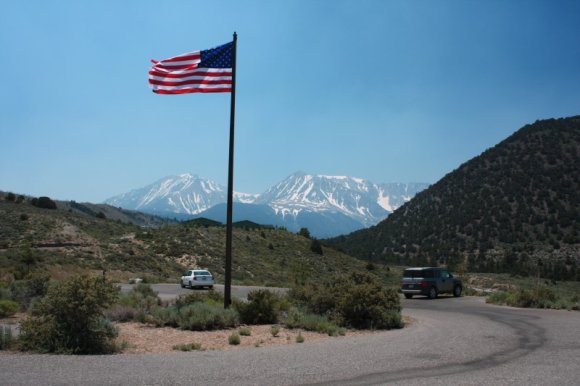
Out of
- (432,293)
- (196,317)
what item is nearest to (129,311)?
(196,317)

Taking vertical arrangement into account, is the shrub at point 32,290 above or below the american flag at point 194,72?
below

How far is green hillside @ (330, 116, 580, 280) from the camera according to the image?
63062 millimetres

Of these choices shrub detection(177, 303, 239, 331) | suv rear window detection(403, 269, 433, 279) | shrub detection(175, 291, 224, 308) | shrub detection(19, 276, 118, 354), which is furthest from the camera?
suv rear window detection(403, 269, 433, 279)

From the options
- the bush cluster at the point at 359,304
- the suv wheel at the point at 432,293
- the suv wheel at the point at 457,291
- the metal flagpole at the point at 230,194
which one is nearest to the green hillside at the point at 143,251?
the suv wheel at the point at 432,293

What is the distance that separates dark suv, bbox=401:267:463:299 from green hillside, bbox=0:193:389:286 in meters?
9.75

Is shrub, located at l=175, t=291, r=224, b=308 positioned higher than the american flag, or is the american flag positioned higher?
the american flag

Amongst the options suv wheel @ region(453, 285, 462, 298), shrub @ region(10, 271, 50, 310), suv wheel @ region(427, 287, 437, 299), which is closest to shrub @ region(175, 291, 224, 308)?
shrub @ region(10, 271, 50, 310)

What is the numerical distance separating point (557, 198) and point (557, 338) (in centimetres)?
6265

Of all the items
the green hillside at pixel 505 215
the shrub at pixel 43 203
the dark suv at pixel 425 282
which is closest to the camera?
the dark suv at pixel 425 282

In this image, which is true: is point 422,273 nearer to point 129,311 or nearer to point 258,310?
point 258,310

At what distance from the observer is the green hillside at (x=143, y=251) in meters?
47.4

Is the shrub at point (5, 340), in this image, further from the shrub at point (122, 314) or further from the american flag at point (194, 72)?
the american flag at point (194, 72)

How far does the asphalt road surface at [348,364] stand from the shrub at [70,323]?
59 cm

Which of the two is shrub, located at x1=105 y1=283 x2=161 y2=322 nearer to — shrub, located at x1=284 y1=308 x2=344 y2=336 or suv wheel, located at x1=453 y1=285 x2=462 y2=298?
shrub, located at x1=284 y1=308 x2=344 y2=336
